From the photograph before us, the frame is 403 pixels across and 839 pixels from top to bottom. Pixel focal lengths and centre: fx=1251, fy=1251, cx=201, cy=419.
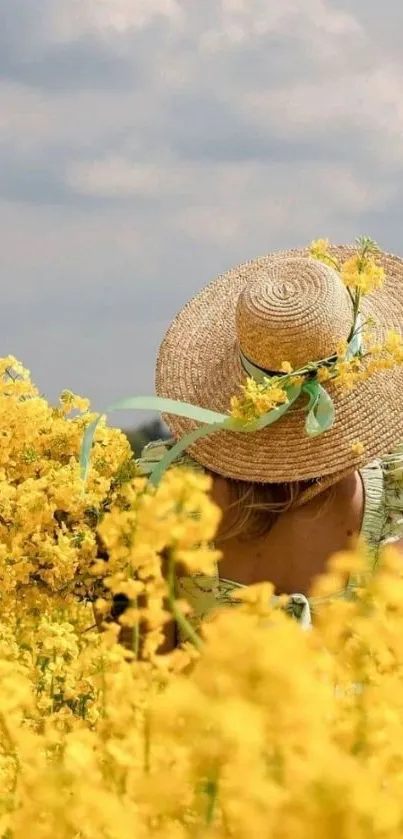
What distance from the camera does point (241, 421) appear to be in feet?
9.36

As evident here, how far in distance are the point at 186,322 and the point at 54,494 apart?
0.70 meters

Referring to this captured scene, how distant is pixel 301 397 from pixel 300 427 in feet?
0.25

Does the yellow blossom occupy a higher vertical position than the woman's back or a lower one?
higher

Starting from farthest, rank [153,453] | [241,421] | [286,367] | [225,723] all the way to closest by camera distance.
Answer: [153,453] → [286,367] → [241,421] → [225,723]

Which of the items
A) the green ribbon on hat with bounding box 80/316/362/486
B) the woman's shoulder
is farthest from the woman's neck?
the woman's shoulder

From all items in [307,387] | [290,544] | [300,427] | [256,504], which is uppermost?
[307,387]

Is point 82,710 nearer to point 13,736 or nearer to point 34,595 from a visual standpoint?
point 34,595

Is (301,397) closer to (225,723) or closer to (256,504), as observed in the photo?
(256,504)

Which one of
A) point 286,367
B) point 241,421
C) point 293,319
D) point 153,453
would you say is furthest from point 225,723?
point 153,453

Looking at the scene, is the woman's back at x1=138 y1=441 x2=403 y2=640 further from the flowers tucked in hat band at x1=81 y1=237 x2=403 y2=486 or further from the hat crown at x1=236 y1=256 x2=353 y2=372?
the hat crown at x1=236 y1=256 x2=353 y2=372

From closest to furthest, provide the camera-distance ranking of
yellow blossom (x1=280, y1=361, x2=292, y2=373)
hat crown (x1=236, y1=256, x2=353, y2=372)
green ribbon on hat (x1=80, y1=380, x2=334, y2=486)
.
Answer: green ribbon on hat (x1=80, y1=380, x2=334, y2=486) < yellow blossom (x1=280, y1=361, x2=292, y2=373) < hat crown (x1=236, y1=256, x2=353, y2=372)

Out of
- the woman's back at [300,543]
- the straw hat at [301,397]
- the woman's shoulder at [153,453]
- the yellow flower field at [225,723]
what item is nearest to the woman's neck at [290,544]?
the woman's back at [300,543]

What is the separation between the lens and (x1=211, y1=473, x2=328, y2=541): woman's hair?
10.6 ft

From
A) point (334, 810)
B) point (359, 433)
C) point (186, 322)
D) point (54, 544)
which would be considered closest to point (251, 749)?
point (334, 810)
